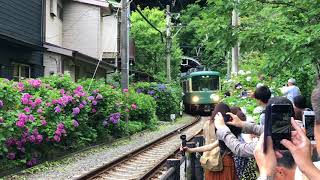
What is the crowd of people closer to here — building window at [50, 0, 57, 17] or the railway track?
the railway track

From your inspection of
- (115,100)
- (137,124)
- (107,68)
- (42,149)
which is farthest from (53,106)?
(107,68)

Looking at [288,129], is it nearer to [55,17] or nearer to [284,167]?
[284,167]

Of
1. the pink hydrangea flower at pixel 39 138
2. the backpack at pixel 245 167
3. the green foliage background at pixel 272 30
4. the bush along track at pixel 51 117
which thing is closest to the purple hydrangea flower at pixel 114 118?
the bush along track at pixel 51 117

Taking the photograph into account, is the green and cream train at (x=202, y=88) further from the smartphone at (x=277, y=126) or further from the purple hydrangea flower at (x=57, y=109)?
the smartphone at (x=277, y=126)

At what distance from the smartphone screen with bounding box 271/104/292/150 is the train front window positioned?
110 feet

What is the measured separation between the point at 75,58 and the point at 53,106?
9069mm

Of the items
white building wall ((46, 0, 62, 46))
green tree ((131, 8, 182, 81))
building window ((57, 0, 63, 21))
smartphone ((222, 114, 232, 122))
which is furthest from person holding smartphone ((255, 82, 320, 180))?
green tree ((131, 8, 182, 81))

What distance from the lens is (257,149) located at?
7.68 ft

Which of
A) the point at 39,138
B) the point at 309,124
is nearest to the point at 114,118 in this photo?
the point at 39,138

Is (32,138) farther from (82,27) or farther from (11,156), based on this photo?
(82,27)

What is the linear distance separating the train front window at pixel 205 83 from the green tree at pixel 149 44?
3747 millimetres

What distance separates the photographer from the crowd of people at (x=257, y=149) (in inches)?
86.0

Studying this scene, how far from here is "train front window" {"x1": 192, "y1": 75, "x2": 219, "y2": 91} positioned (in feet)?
117

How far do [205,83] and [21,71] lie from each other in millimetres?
19540
